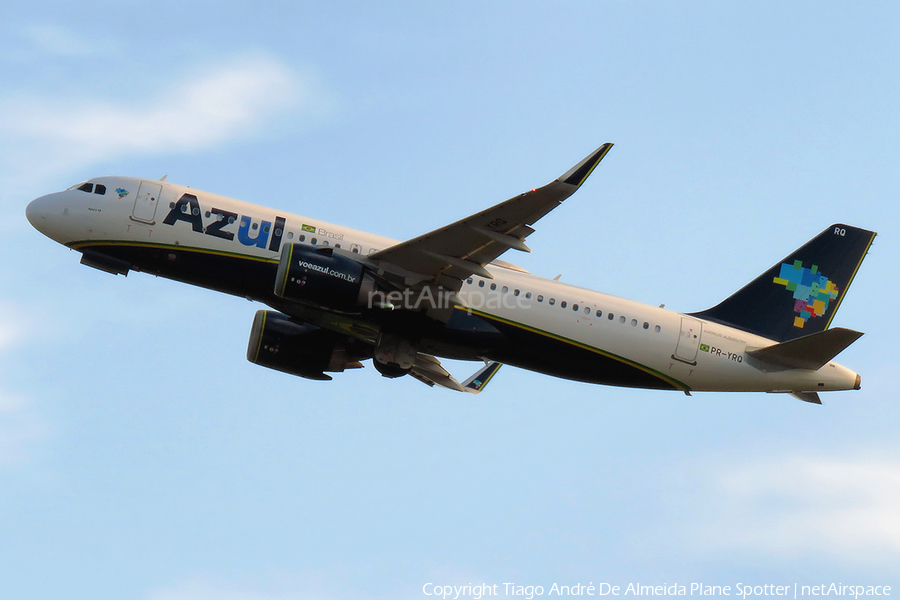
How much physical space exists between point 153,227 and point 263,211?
11.5ft

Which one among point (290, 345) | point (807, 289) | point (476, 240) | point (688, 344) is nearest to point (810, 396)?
point (807, 289)

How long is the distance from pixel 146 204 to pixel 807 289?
2278 cm

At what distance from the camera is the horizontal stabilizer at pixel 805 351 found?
3053 cm

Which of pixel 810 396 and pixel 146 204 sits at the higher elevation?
pixel 146 204

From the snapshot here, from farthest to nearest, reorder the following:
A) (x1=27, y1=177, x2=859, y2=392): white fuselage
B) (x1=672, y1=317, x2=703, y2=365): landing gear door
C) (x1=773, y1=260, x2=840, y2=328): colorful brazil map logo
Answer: (x1=773, y1=260, x2=840, y2=328): colorful brazil map logo → (x1=672, y1=317, x2=703, y2=365): landing gear door → (x1=27, y1=177, x2=859, y2=392): white fuselage

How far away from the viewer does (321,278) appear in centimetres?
2961

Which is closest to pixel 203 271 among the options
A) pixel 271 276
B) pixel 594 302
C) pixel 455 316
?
pixel 271 276

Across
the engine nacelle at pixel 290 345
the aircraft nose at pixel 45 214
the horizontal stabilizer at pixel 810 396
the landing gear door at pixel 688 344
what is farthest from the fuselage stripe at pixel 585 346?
the aircraft nose at pixel 45 214

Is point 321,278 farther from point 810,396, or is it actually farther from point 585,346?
point 810,396

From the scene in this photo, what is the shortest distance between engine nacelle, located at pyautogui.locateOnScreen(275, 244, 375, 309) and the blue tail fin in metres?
12.3

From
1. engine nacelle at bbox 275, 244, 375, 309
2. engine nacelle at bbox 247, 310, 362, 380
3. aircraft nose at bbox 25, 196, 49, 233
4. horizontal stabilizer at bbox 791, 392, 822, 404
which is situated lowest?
engine nacelle at bbox 247, 310, 362, 380

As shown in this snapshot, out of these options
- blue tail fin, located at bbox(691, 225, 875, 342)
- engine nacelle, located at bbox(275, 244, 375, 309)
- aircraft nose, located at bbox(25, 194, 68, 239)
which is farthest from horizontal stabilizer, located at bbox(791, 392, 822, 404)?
aircraft nose, located at bbox(25, 194, 68, 239)

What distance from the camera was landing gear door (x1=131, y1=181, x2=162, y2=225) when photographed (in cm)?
3167

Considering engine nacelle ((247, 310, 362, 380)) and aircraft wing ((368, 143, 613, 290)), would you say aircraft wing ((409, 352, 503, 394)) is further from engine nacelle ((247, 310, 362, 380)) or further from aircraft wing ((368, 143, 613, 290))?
aircraft wing ((368, 143, 613, 290))
